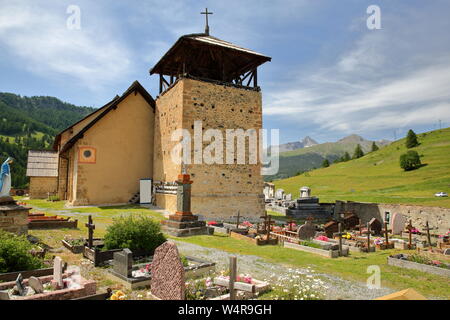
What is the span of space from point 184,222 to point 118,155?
38.3 ft


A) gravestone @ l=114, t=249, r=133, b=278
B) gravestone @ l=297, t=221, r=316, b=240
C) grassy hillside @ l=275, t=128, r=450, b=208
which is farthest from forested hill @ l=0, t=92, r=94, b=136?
gravestone @ l=114, t=249, r=133, b=278

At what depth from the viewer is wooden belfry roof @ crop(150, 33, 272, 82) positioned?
1903cm

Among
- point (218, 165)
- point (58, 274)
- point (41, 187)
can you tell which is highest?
point (218, 165)

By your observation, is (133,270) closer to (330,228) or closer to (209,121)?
(330,228)

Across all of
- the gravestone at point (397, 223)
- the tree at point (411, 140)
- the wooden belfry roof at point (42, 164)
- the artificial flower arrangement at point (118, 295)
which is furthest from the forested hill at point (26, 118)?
the artificial flower arrangement at point (118, 295)

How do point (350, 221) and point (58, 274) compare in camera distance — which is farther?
point (350, 221)

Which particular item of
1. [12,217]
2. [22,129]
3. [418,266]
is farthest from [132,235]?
[22,129]

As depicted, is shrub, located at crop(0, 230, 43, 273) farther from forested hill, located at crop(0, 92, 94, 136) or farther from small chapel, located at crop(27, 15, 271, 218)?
forested hill, located at crop(0, 92, 94, 136)

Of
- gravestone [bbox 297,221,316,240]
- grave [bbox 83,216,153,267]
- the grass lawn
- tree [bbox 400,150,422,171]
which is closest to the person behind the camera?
the grass lawn

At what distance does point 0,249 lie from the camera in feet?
20.4

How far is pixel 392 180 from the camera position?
56.1m

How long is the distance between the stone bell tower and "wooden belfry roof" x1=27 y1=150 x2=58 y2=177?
57.6 feet

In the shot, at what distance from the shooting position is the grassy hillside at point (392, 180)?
43.5 m

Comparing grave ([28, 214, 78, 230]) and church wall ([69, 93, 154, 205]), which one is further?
church wall ([69, 93, 154, 205])
